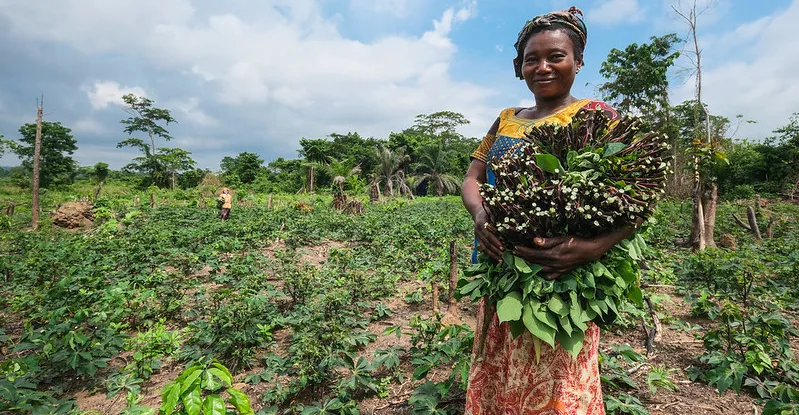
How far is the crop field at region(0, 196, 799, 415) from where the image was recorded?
2.31m

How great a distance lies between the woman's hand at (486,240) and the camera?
1.22 m

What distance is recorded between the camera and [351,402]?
90.2 inches

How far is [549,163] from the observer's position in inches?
44.9

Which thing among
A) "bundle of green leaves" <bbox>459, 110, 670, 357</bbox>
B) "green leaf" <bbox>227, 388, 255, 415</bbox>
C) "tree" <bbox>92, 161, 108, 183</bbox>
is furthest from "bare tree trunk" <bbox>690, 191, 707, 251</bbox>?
"tree" <bbox>92, 161, 108, 183</bbox>

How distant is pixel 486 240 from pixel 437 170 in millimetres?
28571

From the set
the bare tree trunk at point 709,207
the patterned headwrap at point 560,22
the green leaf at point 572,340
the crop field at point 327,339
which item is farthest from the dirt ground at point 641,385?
the bare tree trunk at point 709,207

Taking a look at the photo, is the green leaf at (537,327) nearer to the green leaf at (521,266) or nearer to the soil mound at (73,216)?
the green leaf at (521,266)

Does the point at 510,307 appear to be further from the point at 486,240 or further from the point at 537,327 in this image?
the point at 486,240

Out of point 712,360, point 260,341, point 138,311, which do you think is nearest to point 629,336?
point 712,360

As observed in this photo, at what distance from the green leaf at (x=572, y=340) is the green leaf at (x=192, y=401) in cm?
120

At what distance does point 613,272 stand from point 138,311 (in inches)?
191

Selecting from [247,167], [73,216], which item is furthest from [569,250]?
[247,167]

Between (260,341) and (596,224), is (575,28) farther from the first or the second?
(260,341)

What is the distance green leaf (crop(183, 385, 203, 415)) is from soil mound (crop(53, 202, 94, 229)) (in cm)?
1482
